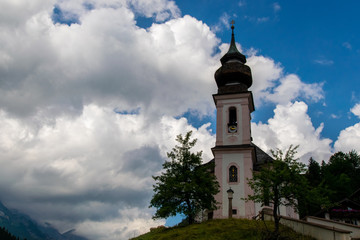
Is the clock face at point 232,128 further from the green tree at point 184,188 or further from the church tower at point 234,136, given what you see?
the green tree at point 184,188

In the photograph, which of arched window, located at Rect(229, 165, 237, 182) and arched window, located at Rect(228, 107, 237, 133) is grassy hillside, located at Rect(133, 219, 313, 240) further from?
arched window, located at Rect(228, 107, 237, 133)

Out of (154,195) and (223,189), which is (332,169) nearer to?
(223,189)

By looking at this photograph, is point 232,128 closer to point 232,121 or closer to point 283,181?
point 232,121

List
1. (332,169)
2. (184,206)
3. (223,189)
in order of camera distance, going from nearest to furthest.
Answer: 1. (184,206)
2. (223,189)
3. (332,169)

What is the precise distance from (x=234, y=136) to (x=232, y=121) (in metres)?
2.12

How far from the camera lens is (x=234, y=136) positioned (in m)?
36.0

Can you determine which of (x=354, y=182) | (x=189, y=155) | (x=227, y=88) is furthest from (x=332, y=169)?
(x=189, y=155)

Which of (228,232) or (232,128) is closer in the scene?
(228,232)

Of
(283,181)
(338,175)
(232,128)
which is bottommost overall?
(283,181)

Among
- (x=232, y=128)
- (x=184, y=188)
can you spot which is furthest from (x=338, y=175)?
(x=184, y=188)

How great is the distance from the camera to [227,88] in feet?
126

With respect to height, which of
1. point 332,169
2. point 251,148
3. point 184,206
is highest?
point 332,169

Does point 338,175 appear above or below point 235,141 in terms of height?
above

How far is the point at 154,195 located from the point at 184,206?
8.08 feet
